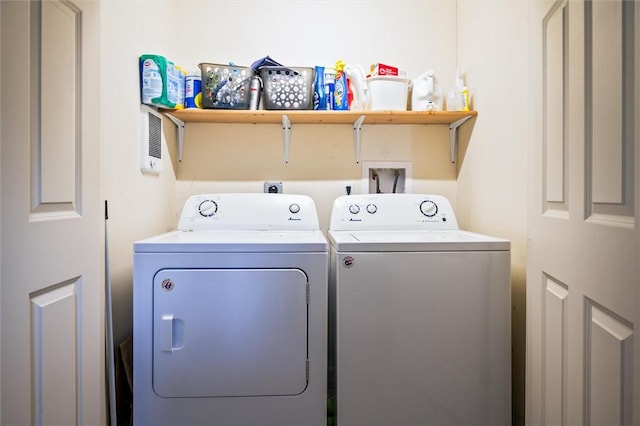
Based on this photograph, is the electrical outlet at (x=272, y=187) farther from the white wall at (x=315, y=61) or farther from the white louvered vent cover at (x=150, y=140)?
the white louvered vent cover at (x=150, y=140)

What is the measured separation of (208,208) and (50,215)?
0.91 m

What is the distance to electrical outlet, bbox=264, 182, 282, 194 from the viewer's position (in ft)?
6.76

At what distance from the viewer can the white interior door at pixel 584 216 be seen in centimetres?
69

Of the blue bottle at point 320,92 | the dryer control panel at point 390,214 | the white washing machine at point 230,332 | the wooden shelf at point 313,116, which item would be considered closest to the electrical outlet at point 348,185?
the dryer control panel at point 390,214

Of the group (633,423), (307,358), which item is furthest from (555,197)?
(307,358)

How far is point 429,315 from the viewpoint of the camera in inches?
50.9

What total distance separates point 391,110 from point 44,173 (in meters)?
1.56

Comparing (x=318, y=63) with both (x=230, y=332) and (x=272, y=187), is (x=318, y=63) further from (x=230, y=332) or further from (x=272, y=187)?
(x=230, y=332)

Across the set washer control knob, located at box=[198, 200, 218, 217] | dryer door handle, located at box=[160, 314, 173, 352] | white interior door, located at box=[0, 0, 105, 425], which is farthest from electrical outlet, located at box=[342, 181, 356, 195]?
white interior door, located at box=[0, 0, 105, 425]

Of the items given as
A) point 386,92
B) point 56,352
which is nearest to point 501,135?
point 386,92

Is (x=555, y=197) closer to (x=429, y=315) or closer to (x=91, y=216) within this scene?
(x=429, y=315)

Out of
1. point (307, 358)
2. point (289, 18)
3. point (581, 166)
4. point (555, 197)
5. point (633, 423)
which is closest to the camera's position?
point (633, 423)

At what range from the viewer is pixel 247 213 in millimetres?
1777

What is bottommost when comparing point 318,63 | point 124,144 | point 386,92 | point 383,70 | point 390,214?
point 390,214
